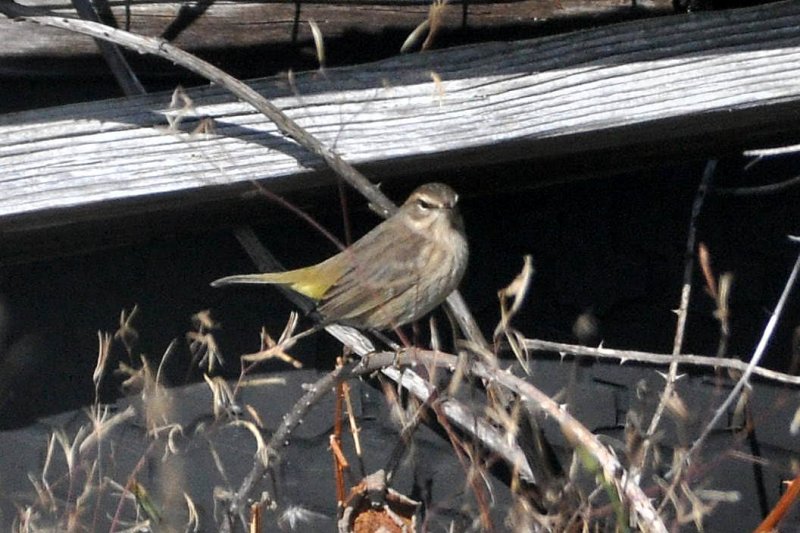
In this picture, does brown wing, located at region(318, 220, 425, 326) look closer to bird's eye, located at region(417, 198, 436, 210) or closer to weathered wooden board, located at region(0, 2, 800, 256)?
bird's eye, located at region(417, 198, 436, 210)

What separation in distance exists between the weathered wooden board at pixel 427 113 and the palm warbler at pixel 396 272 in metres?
0.36

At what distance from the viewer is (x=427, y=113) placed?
2.75 metres

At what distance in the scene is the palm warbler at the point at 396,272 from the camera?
125 inches

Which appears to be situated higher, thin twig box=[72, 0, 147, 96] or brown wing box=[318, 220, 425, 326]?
thin twig box=[72, 0, 147, 96]

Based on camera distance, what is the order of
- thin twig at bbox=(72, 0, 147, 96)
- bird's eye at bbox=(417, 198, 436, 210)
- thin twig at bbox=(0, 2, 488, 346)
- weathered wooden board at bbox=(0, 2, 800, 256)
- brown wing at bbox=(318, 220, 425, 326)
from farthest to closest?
1. brown wing at bbox=(318, 220, 425, 326)
2. bird's eye at bbox=(417, 198, 436, 210)
3. thin twig at bbox=(72, 0, 147, 96)
4. weathered wooden board at bbox=(0, 2, 800, 256)
5. thin twig at bbox=(0, 2, 488, 346)

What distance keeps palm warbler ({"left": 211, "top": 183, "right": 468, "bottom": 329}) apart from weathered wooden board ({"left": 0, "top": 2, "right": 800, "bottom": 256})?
0.36 meters

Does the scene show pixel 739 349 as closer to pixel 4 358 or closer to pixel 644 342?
pixel 644 342

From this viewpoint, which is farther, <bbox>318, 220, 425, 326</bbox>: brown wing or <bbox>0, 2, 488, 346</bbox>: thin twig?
<bbox>318, 220, 425, 326</bbox>: brown wing

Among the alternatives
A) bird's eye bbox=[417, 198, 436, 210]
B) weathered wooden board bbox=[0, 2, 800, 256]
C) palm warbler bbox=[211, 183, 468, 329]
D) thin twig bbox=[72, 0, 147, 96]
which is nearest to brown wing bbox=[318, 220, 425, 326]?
palm warbler bbox=[211, 183, 468, 329]

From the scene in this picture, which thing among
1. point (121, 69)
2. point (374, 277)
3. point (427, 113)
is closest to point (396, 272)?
point (374, 277)

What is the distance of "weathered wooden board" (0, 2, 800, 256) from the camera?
271 cm

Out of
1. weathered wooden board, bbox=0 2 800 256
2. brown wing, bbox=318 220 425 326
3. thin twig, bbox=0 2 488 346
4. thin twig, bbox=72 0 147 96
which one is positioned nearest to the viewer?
thin twig, bbox=0 2 488 346

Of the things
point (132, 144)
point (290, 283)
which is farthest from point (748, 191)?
point (132, 144)

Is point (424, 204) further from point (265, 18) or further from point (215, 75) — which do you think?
point (215, 75)
